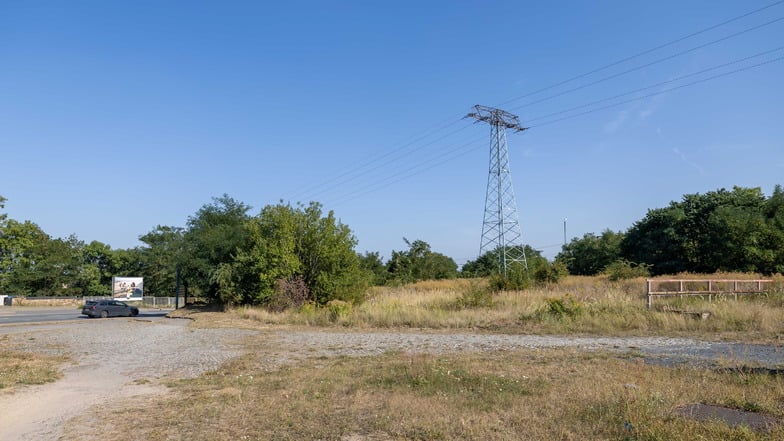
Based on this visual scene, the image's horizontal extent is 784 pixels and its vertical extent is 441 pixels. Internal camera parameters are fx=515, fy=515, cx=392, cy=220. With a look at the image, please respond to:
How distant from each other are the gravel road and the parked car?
66.5 ft

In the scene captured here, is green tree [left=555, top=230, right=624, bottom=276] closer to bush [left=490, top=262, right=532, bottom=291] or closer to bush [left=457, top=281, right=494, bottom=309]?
bush [left=490, top=262, right=532, bottom=291]

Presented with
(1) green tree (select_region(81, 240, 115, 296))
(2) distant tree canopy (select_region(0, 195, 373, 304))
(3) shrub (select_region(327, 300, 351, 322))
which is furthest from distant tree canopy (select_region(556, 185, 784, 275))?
(1) green tree (select_region(81, 240, 115, 296))

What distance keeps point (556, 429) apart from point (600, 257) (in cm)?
6155

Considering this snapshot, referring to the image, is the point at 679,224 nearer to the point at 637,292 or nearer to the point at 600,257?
the point at 600,257

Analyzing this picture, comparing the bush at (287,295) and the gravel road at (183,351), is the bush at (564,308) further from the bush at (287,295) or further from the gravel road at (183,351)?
the bush at (287,295)

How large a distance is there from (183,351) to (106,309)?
32.3 metres

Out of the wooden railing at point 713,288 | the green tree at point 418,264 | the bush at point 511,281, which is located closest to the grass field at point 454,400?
the wooden railing at point 713,288

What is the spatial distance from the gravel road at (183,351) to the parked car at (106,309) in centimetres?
2027

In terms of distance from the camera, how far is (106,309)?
43.1 metres

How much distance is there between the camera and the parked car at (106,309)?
42188mm

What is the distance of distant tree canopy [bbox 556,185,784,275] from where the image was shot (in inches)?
1647

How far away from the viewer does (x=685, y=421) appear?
590 cm

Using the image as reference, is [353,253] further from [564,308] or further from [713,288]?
[713,288]

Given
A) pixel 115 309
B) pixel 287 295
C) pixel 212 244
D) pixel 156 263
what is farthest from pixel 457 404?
pixel 156 263
